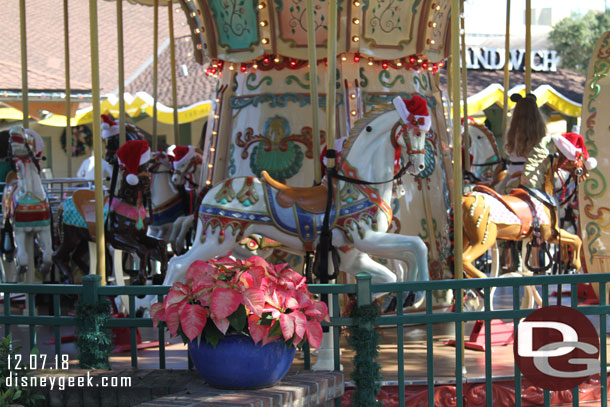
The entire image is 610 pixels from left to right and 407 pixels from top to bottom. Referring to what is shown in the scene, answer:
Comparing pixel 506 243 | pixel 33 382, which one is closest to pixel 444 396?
pixel 33 382

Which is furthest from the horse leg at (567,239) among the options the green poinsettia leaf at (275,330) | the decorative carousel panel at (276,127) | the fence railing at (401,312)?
the green poinsettia leaf at (275,330)

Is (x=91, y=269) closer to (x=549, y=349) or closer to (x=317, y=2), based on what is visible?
(x=317, y=2)

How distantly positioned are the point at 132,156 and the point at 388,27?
2.54m

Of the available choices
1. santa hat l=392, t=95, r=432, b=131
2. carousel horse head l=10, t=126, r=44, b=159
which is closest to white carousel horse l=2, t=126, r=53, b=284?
carousel horse head l=10, t=126, r=44, b=159

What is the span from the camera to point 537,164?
8086 mm

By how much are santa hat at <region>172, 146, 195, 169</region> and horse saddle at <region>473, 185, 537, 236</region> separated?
2.96 meters

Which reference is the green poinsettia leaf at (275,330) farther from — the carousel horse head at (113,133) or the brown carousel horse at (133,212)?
→ the carousel horse head at (113,133)

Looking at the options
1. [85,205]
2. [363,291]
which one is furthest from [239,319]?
[85,205]

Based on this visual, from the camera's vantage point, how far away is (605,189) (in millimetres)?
8125

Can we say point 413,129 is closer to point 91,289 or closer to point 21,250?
point 91,289

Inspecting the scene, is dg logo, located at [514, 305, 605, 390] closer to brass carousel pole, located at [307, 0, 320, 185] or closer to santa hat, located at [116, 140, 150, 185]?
brass carousel pole, located at [307, 0, 320, 185]

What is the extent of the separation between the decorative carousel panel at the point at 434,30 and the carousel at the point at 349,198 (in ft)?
0.06

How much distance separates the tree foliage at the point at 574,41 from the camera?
42.4 metres

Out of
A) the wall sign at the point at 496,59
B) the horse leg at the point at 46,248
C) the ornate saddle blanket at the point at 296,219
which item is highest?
the wall sign at the point at 496,59
